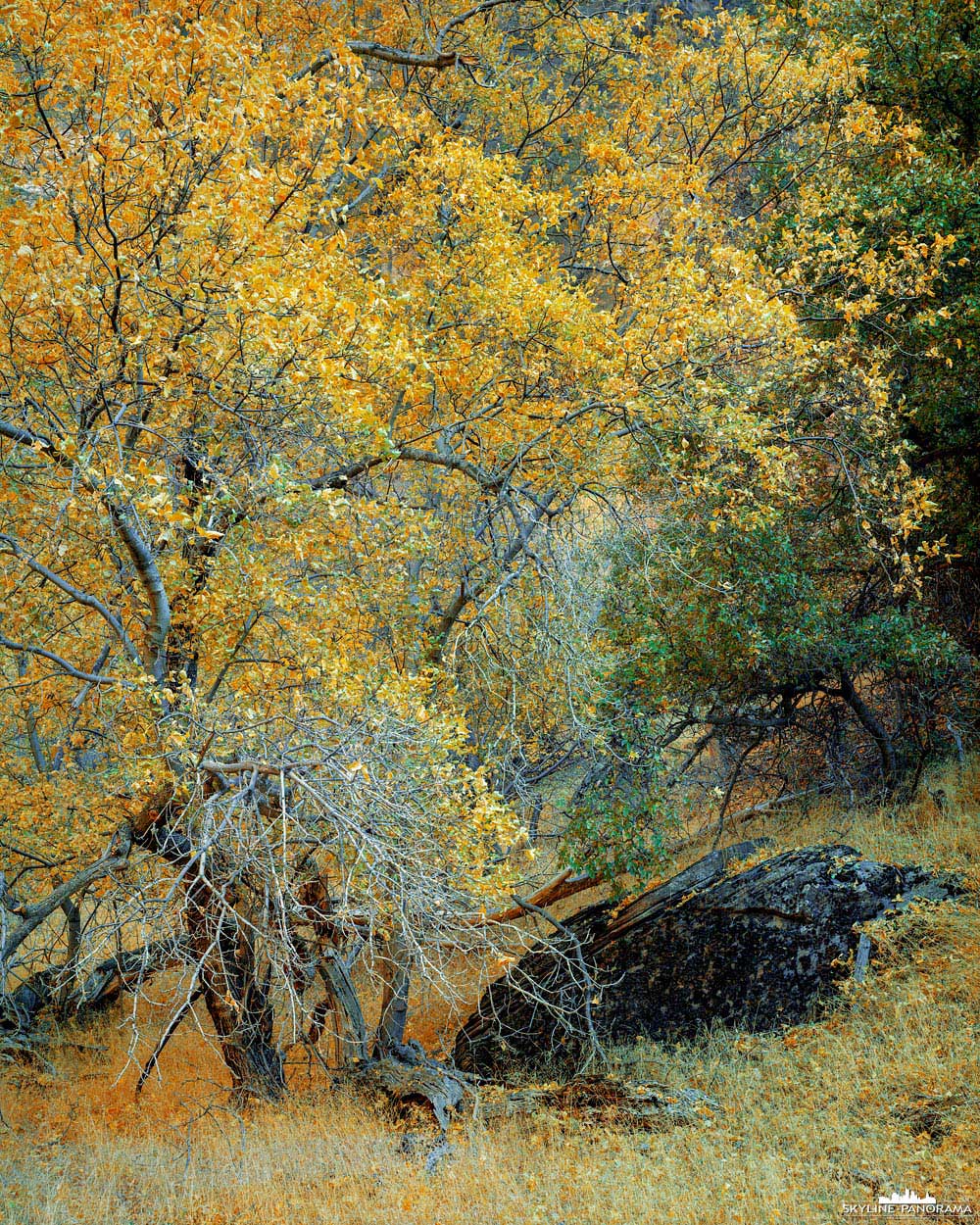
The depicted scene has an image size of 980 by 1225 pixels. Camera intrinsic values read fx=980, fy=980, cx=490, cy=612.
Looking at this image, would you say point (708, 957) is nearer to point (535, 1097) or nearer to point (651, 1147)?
point (535, 1097)

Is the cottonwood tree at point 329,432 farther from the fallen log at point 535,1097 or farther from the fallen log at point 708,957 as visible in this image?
the fallen log at point 708,957

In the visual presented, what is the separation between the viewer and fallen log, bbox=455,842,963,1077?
8.97 metres

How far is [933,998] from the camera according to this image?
7.88 m

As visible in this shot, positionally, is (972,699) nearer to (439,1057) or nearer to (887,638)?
(887,638)

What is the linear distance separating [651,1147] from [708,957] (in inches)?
107

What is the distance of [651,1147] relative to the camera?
703 cm

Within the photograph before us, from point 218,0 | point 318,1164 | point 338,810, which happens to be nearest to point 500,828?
point 338,810

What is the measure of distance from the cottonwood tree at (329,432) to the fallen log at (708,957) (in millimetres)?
1538

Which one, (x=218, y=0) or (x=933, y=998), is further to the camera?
(x=218, y=0)

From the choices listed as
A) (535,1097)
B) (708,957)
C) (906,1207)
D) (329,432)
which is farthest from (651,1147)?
(329,432)

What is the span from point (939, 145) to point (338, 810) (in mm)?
10924

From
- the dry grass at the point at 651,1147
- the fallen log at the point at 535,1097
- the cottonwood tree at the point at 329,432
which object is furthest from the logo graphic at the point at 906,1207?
the cottonwood tree at the point at 329,432

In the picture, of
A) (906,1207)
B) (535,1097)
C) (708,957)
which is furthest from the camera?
(708,957)

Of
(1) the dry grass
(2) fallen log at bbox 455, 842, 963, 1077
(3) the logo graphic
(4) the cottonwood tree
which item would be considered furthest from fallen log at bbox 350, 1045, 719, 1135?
(3) the logo graphic
